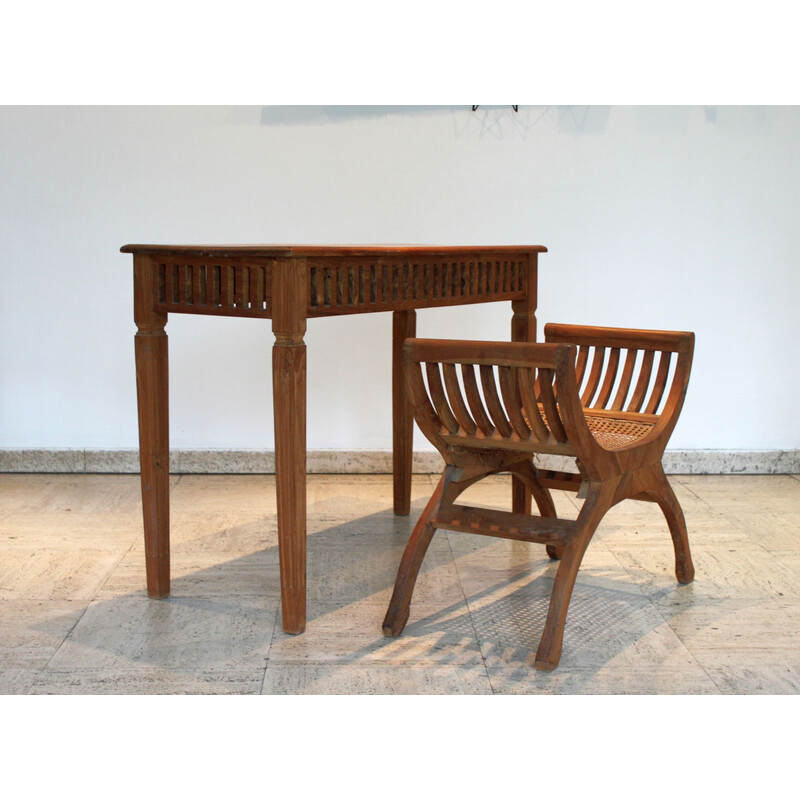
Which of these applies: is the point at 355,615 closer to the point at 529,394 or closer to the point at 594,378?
the point at 529,394

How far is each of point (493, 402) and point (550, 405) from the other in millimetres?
156

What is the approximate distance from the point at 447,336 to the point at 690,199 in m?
1.15

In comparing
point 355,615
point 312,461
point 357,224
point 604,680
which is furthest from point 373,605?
point 357,224

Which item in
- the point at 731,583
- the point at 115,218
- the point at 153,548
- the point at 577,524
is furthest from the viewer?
the point at 115,218

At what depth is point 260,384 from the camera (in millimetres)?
4031

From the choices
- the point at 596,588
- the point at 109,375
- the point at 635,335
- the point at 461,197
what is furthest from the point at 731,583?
the point at 109,375

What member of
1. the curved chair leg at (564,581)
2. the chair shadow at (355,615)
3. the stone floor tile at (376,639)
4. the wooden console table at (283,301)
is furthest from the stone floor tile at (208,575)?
the curved chair leg at (564,581)

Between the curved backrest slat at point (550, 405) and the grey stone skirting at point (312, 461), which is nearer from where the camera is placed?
the curved backrest slat at point (550, 405)

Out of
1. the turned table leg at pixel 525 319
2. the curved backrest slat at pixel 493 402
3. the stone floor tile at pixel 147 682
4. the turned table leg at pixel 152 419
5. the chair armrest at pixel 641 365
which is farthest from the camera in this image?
the turned table leg at pixel 525 319

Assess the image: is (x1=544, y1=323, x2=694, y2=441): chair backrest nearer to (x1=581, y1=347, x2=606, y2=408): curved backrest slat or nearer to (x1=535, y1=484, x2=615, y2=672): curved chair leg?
(x1=581, y1=347, x2=606, y2=408): curved backrest slat

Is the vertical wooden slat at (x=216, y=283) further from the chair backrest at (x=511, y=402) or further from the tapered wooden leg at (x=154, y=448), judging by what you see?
the chair backrest at (x=511, y=402)

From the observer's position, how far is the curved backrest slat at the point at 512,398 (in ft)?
7.16

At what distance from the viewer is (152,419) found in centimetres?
255

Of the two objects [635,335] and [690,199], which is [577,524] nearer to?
[635,335]
